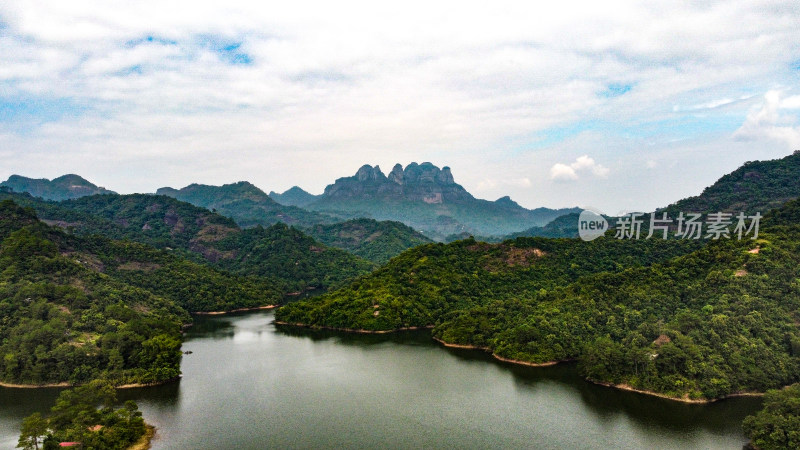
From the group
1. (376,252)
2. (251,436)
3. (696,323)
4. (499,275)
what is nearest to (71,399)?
(251,436)

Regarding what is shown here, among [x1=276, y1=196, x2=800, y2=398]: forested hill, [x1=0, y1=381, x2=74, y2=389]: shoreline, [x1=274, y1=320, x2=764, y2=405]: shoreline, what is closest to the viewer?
[x1=274, y1=320, x2=764, y2=405]: shoreline

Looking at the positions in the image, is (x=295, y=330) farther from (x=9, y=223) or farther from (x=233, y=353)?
(x=9, y=223)

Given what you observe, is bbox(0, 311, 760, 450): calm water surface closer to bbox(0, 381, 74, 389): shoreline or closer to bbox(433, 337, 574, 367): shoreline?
bbox(0, 381, 74, 389): shoreline

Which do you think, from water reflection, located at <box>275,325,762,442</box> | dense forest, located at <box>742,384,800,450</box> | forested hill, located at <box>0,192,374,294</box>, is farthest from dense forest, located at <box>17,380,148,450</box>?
forested hill, located at <box>0,192,374,294</box>

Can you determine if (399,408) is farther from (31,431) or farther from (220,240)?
(220,240)

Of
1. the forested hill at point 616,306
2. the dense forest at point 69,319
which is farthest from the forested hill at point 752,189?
the dense forest at point 69,319
